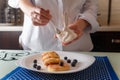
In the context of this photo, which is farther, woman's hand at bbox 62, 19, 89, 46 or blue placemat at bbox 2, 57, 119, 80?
woman's hand at bbox 62, 19, 89, 46

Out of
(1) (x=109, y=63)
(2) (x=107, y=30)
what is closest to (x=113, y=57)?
(1) (x=109, y=63)

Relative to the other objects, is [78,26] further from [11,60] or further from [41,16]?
[11,60]

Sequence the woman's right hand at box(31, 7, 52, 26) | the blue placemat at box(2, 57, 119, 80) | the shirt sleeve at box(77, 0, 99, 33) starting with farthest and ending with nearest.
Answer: the shirt sleeve at box(77, 0, 99, 33) < the woman's right hand at box(31, 7, 52, 26) < the blue placemat at box(2, 57, 119, 80)

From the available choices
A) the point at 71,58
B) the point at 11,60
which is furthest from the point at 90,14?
the point at 11,60

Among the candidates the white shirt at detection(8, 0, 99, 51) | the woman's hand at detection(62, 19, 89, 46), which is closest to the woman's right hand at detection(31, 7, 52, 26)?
the woman's hand at detection(62, 19, 89, 46)

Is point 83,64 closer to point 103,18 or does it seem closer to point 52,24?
point 52,24

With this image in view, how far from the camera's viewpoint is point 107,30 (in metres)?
1.62

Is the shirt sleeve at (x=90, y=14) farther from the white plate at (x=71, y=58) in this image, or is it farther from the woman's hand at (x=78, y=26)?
the white plate at (x=71, y=58)

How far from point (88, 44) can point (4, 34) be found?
2.59 feet

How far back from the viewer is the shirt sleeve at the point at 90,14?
98 cm

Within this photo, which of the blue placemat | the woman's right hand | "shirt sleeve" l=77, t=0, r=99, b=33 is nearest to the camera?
the blue placemat

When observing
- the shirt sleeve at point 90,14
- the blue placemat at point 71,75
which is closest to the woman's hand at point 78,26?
the shirt sleeve at point 90,14

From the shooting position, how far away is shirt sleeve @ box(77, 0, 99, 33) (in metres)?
0.98

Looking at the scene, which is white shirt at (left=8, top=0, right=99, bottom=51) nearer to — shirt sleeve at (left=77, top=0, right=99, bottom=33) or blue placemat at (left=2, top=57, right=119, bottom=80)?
shirt sleeve at (left=77, top=0, right=99, bottom=33)
